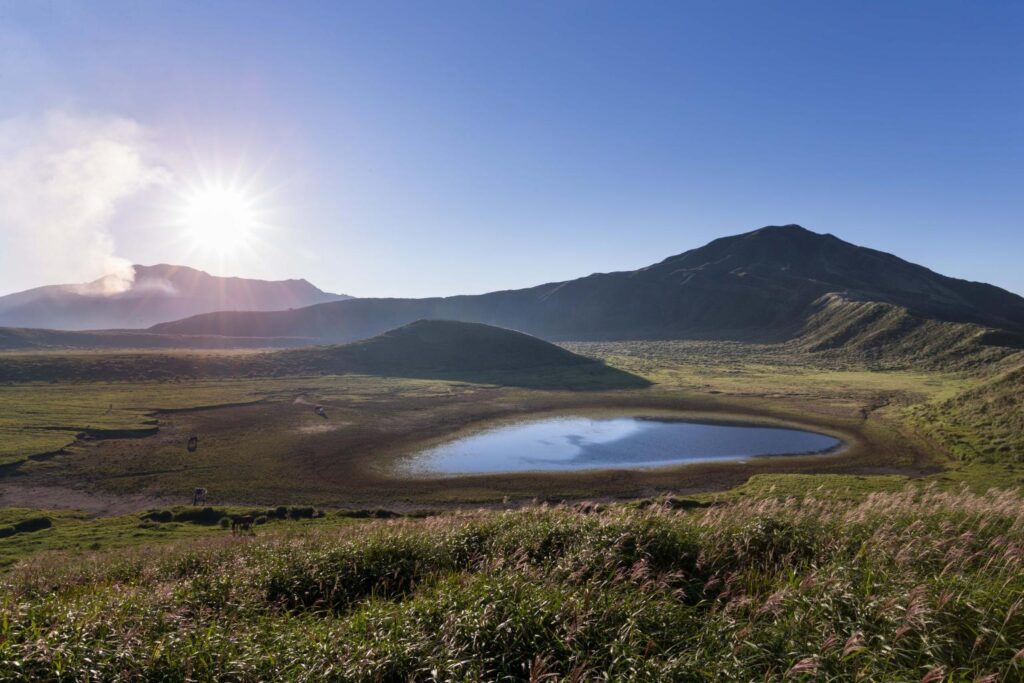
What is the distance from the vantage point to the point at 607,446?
52.2 meters

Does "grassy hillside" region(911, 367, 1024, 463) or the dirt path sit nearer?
the dirt path

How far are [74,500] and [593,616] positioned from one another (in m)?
43.9

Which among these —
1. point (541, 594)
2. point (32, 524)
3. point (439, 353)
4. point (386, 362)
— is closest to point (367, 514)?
point (32, 524)

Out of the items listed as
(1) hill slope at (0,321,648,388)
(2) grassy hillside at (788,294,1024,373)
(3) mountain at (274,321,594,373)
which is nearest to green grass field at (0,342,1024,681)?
(1) hill slope at (0,321,648,388)

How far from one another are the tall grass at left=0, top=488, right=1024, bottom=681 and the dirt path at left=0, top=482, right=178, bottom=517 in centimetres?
2723

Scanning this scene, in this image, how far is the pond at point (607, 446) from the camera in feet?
150

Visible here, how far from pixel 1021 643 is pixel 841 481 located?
34129 mm

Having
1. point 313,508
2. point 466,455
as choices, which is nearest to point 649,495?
point 466,455

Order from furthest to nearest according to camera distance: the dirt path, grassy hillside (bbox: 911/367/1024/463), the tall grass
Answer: grassy hillside (bbox: 911/367/1024/463)
the dirt path
the tall grass

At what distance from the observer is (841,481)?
1398 inches

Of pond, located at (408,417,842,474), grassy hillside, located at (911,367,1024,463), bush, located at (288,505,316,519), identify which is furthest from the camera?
pond, located at (408,417,842,474)

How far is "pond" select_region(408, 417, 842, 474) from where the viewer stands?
150 ft

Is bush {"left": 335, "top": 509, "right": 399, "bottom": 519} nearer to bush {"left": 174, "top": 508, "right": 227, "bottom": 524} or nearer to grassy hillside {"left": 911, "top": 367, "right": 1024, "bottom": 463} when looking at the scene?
bush {"left": 174, "top": 508, "right": 227, "bottom": 524}

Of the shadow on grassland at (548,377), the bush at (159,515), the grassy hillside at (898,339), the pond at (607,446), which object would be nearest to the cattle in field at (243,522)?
the bush at (159,515)
